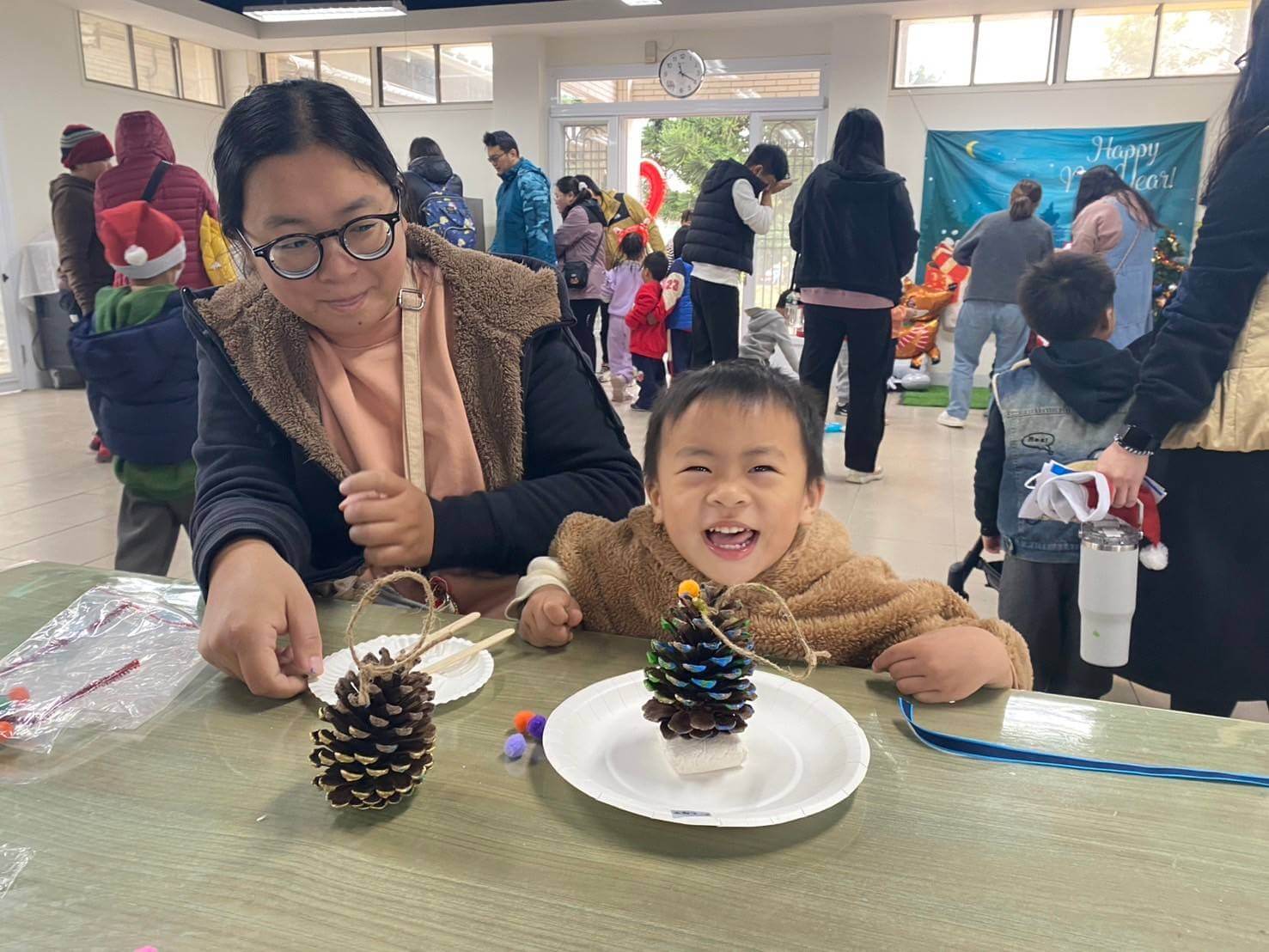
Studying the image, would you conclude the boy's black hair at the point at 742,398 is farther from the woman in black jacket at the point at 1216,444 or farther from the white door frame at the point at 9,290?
the white door frame at the point at 9,290

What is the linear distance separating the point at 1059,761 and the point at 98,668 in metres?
0.97

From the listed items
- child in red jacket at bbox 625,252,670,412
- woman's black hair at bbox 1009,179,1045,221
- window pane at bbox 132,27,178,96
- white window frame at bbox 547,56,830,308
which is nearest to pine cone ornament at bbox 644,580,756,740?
child in red jacket at bbox 625,252,670,412

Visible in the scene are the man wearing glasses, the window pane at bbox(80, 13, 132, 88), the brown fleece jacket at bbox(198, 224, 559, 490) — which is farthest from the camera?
the window pane at bbox(80, 13, 132, 88)

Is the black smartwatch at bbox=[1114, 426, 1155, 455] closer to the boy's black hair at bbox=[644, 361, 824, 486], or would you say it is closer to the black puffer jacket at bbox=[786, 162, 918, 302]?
the boy's black hair at bbox=[644, 361, 824, 486]

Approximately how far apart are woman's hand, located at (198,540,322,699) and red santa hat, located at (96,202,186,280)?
77.3 inches

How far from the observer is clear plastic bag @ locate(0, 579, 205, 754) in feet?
2.72

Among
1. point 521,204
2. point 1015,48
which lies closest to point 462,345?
point 521,204

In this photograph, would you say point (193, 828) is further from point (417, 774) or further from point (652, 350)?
point (652, 350)

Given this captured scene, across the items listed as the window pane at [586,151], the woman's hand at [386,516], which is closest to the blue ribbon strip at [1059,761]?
A: the woman's hand at [386,516]

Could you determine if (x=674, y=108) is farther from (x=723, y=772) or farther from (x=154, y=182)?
(x=723, y=772)

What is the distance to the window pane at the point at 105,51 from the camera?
8016mm

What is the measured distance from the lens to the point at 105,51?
8266mm

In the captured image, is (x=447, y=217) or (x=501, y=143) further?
(x=501, y=143)

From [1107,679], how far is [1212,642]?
318 millimetres
